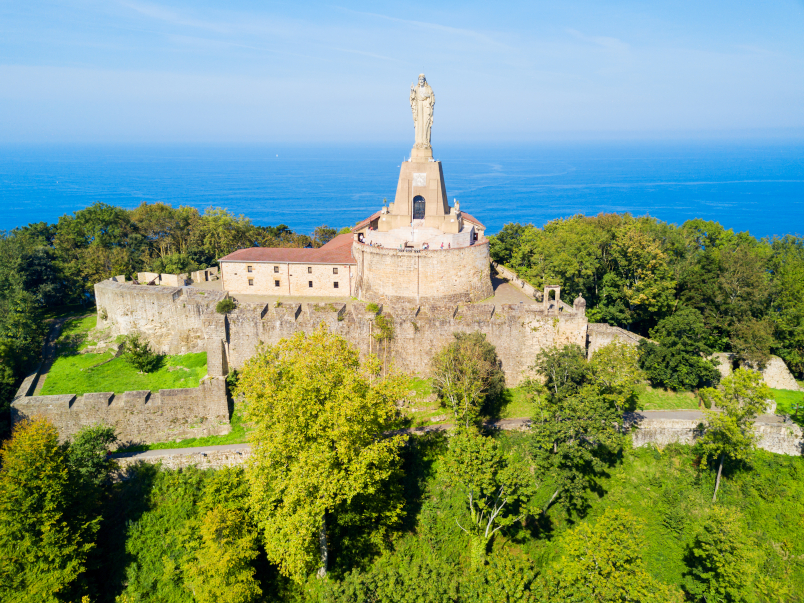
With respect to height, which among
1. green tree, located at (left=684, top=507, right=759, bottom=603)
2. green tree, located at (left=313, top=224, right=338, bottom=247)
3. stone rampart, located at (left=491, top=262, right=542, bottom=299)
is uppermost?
green tree, located at (left=313, top=224, right=338, bottom=247)

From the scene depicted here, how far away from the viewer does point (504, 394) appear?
33625 millimetres

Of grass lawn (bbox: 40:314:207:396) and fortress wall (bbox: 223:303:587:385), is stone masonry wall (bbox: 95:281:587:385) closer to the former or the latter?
fortress wall (bbox: 223:303:587:385)

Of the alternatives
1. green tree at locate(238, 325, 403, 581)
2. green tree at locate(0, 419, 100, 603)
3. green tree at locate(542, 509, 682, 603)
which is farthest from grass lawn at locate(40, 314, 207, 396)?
green tree at locate(542, 509, 682, 603)

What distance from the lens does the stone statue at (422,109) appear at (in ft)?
138

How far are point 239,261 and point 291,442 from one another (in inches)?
967

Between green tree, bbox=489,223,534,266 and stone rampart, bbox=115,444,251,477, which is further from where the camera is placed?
green tree, bbox=489,223,534,266

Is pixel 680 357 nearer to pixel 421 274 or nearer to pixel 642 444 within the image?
pixel 642 444

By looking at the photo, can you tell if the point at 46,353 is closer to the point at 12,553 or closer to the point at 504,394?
the point at 12,553

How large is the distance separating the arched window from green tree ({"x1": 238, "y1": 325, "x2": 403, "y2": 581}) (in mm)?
21409

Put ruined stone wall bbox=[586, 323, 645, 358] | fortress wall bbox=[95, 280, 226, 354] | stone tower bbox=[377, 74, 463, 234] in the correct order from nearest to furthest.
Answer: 1. ruined stone wall bbox=[586, 323, 645, 358]
2. fortress wall bbox=[95, 280, 226, 354]
3. stone tower bbox=[377, 74, 463, 234]

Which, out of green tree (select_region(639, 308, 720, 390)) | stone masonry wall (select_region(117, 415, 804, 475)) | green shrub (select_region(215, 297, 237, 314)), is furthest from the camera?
green shrub (select_region(215, 297, 237, 314))

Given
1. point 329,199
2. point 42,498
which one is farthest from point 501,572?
point 329,199

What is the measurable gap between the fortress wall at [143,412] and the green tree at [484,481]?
15289mm

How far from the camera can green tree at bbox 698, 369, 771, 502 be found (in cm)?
2581
